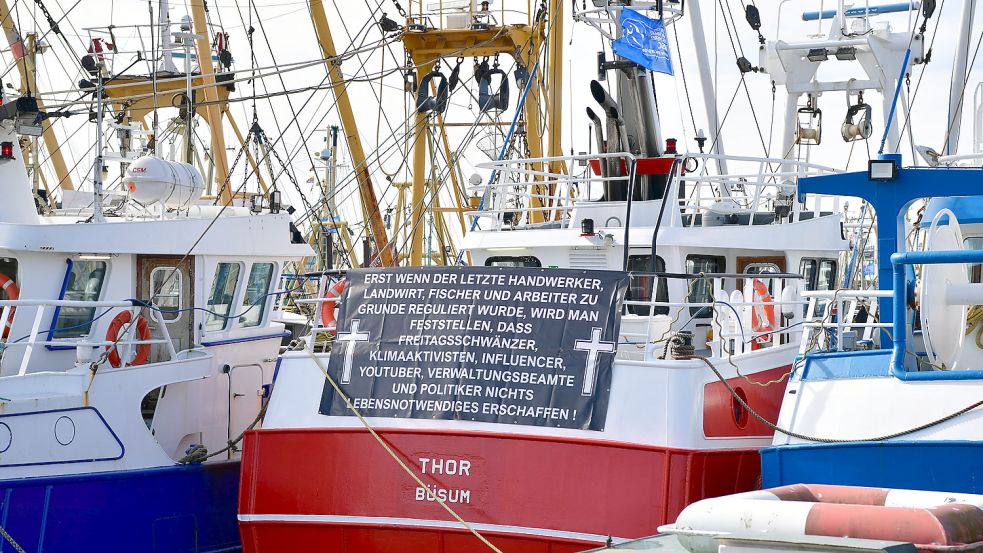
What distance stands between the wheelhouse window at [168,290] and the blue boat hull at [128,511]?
5.91 ft

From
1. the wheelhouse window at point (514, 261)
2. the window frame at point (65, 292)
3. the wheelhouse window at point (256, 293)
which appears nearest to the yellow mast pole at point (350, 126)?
the wheelhouse window at point (256, 293)

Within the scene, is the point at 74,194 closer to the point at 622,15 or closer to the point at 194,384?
the point at 194,384

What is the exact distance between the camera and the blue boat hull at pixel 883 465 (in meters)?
8.41

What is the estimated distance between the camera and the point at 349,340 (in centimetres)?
1081

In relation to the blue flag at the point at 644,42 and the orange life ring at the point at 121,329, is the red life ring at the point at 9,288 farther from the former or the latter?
the blue flag at the point at 644,42

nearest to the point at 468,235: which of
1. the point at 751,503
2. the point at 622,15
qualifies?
the point at 622,15

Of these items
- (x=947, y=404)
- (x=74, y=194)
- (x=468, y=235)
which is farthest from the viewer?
(x=74, y=194)

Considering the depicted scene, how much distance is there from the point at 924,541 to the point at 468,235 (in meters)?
8.06

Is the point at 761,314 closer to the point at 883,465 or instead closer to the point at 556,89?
the point at 883,465

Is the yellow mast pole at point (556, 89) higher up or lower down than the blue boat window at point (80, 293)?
higher up

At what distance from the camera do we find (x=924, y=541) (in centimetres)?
669

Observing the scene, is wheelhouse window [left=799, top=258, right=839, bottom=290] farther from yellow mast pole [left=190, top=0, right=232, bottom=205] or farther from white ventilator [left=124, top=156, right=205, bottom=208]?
yellow mast pole [left=190, top=0, right=232, bottom=205]

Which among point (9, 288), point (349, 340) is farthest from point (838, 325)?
point (9, 288)

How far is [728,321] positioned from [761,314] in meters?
0.83
